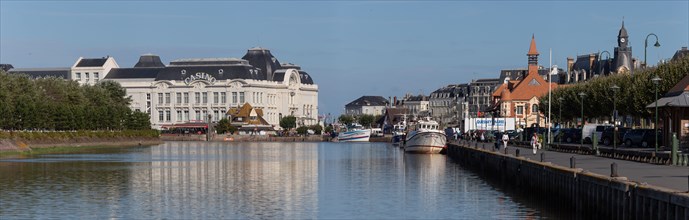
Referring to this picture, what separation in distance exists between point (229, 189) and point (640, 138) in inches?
1439

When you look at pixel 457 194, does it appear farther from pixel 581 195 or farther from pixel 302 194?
pixel 581 195

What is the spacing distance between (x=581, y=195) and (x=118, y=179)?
4049 centimetres

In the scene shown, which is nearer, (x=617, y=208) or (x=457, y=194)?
(x=617, y=208)

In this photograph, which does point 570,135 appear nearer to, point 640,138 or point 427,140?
point 427,140

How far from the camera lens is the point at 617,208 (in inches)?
1686

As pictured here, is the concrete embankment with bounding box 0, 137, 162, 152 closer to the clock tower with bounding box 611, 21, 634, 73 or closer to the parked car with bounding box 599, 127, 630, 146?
the parked car with bounding box 599, 127, 630, 146

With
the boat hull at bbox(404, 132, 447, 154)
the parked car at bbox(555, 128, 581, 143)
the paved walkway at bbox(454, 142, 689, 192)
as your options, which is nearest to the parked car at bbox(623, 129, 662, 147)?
the parked car at bbox(555, 128, 581, 143)

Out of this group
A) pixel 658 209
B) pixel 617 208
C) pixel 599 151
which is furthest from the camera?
pixel 599 151

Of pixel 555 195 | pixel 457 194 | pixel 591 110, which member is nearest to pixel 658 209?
pixel 555 195

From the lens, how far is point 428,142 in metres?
143

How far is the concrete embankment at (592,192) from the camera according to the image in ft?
122

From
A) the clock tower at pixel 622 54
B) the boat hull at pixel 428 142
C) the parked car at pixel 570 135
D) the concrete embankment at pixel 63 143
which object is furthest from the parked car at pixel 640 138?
the clock tower at pixel 622 54

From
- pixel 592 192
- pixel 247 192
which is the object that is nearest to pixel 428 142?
pixel 247 192

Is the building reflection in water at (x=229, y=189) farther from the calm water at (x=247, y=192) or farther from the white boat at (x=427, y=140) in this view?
the white boat at (x=427, y=140)
